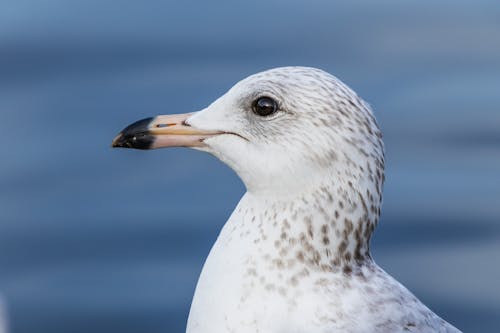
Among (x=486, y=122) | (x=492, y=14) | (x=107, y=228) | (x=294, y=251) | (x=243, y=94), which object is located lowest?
(x=294, y=251)

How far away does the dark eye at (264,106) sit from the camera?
5.07 meters

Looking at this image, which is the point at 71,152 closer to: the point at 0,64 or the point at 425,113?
the point at 0,64

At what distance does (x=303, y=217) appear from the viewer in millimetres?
5043

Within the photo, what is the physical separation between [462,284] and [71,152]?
182cm

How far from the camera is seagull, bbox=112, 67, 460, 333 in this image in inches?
196

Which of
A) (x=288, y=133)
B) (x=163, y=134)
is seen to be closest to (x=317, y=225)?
(x=288, y=133)

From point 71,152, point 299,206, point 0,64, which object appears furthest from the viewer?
point 0,64

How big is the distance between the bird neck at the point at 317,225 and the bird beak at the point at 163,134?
26cm

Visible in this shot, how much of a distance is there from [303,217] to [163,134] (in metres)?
0.51

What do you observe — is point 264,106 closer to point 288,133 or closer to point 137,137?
point 288,133

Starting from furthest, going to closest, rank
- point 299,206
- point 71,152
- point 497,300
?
point 71,152 → point 497,300 → point 299,206

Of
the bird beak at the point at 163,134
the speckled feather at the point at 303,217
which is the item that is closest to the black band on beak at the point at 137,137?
the bird beak at the point at 163,134

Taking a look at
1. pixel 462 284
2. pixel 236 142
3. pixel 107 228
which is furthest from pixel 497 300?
pixel 236 142

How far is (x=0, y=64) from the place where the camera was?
798cm
